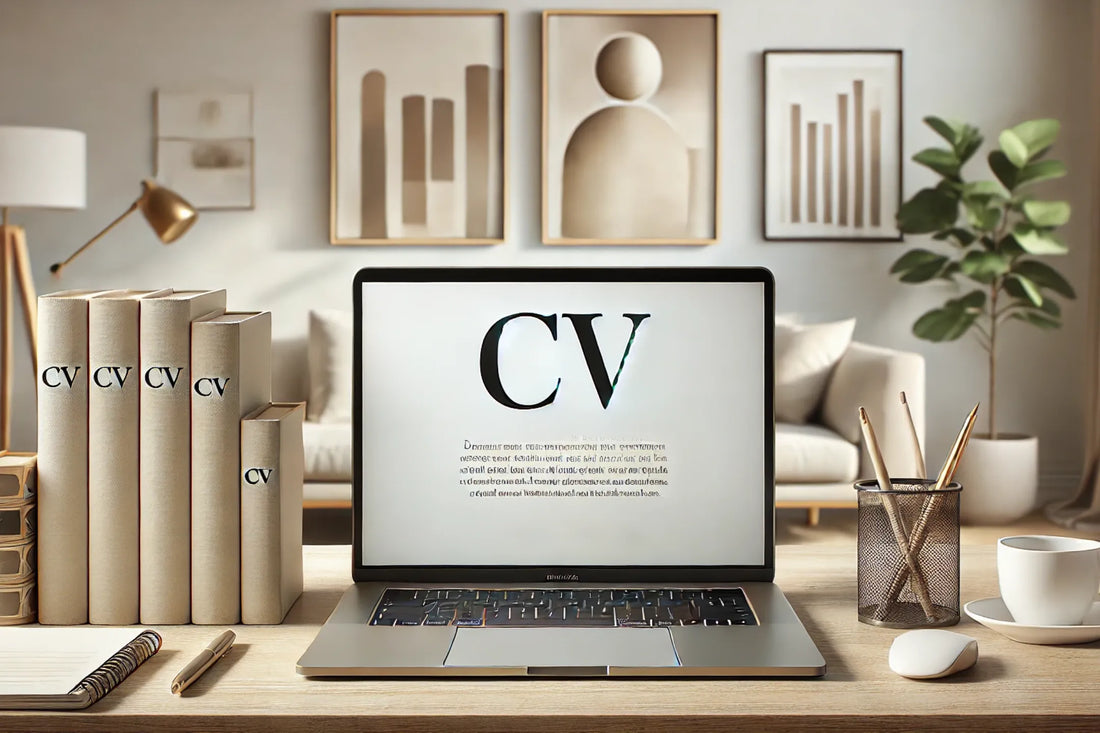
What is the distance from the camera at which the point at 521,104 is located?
4.01 metres

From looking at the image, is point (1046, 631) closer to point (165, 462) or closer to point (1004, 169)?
point (165, 462)

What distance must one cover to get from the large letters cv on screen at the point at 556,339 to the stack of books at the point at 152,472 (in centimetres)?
22

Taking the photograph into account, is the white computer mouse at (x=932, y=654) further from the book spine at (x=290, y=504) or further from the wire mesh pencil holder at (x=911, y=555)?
the book spine at (x=290, y=504)

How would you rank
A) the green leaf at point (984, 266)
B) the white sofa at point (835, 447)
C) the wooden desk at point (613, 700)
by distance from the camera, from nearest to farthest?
the wooden desk at point (613, 700) → the white sofa at point (835, 447) → the green leaf at point (984, 266)

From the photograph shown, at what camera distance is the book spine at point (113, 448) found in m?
0.89

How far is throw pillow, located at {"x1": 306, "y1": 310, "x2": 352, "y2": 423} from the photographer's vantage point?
141 inches

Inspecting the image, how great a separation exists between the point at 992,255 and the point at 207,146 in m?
3.00

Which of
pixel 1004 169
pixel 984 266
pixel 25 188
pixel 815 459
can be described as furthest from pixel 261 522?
pixel 1004 169

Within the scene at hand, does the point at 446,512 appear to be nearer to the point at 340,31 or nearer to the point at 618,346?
the point at 618,346

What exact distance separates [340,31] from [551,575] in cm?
343

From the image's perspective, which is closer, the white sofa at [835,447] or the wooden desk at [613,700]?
the wooden desk at [613,700]

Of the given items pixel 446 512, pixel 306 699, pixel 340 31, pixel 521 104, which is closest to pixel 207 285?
pixel 340 31

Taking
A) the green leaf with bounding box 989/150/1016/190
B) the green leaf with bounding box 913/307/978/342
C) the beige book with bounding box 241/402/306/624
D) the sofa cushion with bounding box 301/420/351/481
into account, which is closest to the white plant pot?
the green leaf with bounding box 913/307/978/342

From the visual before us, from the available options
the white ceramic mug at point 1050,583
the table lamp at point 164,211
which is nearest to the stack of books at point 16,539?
the white ceramic mug at point 1050,583
